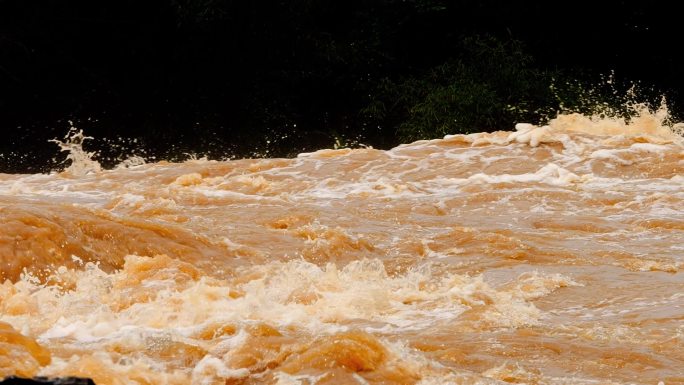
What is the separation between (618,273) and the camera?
5.04 meters

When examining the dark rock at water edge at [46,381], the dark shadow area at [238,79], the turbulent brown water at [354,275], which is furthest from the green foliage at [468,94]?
the dark rock at water edge at [46,381]

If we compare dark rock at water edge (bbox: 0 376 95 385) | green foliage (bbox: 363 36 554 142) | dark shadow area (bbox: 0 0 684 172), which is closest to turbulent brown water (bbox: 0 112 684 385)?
dark rock at water edge (bbox: 0 376 95 385)

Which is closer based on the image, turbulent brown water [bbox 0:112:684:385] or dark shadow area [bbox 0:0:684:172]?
turbulent brown water [bbox 0:112:684:385]

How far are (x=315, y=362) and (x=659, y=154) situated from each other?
603 centimetres

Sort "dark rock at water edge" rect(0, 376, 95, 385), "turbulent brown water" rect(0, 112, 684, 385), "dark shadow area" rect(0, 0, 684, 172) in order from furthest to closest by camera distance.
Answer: "dark shadow area" rect(0, 0, 684, 172) → "turbulent brown water" rect(0, 112, 684, 385) → "dark rock at water edge" rect(0, 376, 95, 385)

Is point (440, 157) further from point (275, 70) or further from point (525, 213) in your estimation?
point (275, 70)

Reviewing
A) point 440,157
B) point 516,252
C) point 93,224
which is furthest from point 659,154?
point 93,224

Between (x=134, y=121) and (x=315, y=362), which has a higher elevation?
(x=315, y=362)

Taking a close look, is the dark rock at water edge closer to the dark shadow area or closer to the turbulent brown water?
the turbulent brown water

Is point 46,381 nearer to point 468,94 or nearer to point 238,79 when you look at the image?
point 468,94

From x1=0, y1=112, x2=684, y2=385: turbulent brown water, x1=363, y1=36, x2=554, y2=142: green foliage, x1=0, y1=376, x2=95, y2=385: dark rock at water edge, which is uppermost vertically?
x1=0, y1=376, x2=95, y2=385: dark rock at water edge

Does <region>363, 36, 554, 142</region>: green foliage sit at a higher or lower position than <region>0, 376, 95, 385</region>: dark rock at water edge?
lower

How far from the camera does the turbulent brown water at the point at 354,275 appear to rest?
130 inches

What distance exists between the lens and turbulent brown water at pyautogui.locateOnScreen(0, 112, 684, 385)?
10.8 ft
